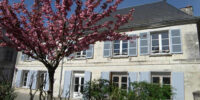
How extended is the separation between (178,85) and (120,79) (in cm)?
289

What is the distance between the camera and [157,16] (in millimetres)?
9102

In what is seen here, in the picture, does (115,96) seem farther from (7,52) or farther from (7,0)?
(7,52)

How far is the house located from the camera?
7191 millimetres

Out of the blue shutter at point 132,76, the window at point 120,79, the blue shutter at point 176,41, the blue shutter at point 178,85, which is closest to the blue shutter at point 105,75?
the window at point 120,79

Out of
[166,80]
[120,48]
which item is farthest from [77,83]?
[166,80]

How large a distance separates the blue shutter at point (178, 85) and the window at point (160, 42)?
1.27 meters

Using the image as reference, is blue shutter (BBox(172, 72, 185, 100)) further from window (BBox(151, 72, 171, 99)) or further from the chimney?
the chimney

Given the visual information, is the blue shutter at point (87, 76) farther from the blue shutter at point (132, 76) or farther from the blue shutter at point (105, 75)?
the blue shutter at point (132, 76)

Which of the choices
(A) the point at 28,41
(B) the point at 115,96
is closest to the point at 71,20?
(A) the point at 28,41

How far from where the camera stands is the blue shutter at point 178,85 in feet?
22.9

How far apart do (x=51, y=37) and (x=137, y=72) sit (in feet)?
18.3

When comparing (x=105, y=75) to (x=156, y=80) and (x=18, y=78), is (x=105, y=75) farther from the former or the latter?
(x=18, y=78)

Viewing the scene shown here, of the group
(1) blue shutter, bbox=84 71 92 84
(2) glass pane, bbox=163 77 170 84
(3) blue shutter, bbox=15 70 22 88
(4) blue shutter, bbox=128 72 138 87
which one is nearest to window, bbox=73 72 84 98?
(1) blue shutter, bbox=84 71 92 84

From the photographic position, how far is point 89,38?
3.90 metres
